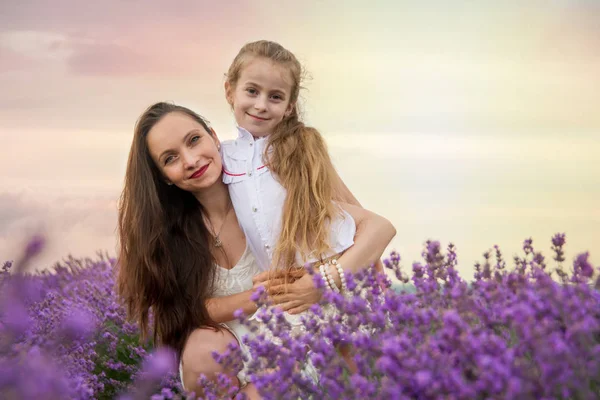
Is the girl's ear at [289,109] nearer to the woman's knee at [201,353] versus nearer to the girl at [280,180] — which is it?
the girl at [280,180]

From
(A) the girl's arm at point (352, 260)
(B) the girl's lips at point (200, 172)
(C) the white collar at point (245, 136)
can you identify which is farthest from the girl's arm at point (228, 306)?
(C) the white collar at point (245, 136)

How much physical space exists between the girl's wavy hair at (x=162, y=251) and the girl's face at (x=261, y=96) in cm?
23

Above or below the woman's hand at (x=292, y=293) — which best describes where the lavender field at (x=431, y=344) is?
above

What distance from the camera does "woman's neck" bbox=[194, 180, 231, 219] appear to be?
3.17 m

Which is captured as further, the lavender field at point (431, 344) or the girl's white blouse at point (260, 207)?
the girl's white blouse at point (260, 207)

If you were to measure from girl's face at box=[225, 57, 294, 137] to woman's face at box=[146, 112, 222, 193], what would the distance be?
20cm

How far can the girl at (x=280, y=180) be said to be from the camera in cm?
288

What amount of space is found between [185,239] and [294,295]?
2.32 ft

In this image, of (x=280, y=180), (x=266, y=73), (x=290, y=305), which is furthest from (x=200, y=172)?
(x=290, y=305)

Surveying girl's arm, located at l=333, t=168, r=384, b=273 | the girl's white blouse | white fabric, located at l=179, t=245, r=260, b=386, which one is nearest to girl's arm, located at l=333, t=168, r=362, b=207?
girl's arm, located at l=333, t=168, r=384, b=273

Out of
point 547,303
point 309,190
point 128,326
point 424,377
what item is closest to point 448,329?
point 424,377

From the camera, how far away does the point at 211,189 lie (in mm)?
3162

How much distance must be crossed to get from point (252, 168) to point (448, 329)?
184 cm

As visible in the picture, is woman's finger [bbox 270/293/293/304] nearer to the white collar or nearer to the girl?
the girl
